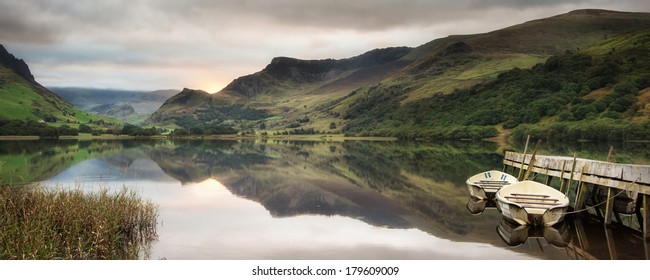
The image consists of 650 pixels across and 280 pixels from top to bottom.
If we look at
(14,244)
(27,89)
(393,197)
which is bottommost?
(393,197)

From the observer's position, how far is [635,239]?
17578 millimetres

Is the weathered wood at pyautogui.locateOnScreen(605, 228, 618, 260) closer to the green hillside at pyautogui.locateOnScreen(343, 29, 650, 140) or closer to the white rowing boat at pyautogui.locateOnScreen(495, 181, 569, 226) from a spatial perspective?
the white rowing boat at pyautogui.locateOnScreen(495, 181, 569, 226)

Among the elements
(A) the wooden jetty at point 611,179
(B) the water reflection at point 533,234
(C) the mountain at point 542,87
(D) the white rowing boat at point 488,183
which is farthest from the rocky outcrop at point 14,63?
(C) the mountain at point 542,87

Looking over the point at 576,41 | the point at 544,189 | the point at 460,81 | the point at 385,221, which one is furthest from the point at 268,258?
the point at 460,81

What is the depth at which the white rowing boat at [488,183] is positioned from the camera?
27141mm

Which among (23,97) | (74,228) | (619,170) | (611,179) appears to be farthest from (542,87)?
(74,228)

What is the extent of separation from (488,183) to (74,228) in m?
19.9

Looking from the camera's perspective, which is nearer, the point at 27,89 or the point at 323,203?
the point at 323,203

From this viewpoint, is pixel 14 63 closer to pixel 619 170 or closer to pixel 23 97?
pixel 23 97

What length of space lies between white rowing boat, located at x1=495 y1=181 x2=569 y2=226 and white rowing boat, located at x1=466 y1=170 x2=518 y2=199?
5518 mm

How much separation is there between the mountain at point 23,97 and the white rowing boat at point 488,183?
35.2m

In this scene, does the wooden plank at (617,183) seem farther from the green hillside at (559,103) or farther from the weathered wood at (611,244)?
the green hillside at (559,103)
